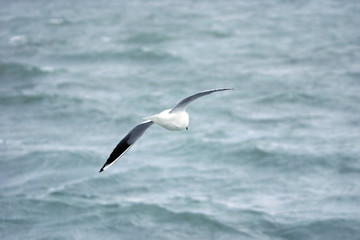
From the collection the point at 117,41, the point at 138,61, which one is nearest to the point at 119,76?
the point at 138,61

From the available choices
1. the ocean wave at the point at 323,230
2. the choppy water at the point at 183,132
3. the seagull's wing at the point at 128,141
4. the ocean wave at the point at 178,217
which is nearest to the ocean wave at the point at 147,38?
the choppy water at the point at 183,132

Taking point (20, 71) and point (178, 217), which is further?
point (20, 71)

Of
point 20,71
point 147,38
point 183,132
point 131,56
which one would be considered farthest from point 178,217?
point 147,38

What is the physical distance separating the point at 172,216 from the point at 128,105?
10.8m

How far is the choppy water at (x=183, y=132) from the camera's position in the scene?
74.4 ft

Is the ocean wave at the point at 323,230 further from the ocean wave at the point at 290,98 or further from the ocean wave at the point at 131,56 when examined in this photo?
the ocean wave at the point at 131,56

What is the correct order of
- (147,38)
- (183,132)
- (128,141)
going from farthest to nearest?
1. (147,38)
2. (183,132)
3. (128,141)

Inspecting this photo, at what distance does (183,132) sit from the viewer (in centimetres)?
2938

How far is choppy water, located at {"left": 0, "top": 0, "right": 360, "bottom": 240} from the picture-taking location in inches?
893

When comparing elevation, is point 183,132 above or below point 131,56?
below

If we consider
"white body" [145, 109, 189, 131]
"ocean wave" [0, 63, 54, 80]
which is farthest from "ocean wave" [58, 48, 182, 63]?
"white body" [145, 109, 189, 131]

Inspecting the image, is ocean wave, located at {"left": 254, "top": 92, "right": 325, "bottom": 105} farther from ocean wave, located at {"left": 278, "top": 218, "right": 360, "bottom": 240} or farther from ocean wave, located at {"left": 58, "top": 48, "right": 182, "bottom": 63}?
ocean wave, located at {"left": 278, "top": 218, "right": 360, "bottom": 240}

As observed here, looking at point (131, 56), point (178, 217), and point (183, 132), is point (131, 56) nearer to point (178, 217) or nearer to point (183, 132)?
point (183, 132)

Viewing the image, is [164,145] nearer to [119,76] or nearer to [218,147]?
[218,147]
